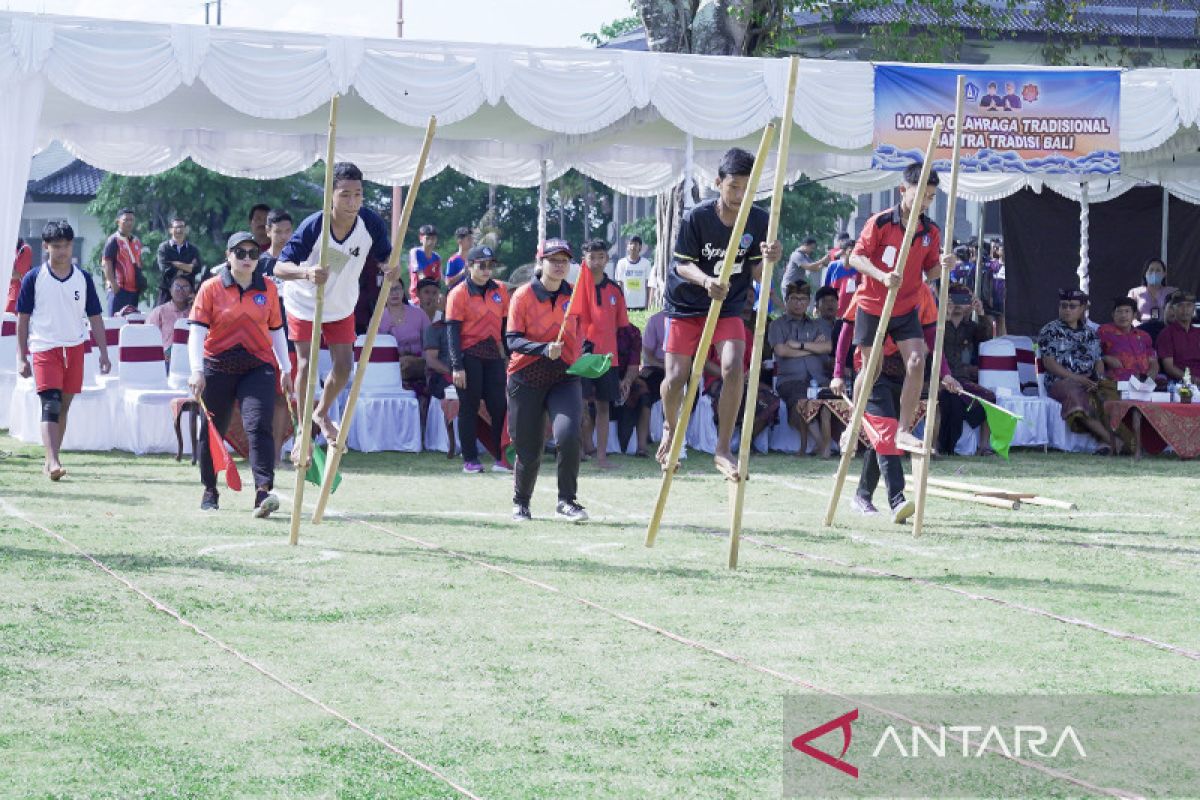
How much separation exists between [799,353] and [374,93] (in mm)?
4969

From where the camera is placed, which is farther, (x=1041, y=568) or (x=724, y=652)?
(x=1041, y=568)

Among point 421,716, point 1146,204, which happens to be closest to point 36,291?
point 421,716

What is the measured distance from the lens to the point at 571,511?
481 inches

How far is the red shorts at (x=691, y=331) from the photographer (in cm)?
1067

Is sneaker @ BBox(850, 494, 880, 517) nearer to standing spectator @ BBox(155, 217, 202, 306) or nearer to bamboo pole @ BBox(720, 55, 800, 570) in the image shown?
bamboo pole @ BBox(720, 55, 800, 570)

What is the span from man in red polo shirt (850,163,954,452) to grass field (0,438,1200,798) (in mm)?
916

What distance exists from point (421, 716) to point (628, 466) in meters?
10.5

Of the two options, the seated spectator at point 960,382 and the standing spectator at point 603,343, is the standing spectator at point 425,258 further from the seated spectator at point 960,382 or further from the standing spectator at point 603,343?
the seated spectator at point 960,382

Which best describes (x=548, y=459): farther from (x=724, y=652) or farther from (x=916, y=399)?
(x=724, y=652)

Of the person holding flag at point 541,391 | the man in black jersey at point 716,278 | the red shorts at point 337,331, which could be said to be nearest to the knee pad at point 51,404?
the red shorts at point 337,331

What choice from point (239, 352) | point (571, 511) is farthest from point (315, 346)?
point (571, 511)

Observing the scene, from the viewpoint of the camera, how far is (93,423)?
17.1 m

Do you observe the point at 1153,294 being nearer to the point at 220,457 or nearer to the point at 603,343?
the point at 603,343

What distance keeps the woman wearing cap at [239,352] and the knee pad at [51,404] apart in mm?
3094
